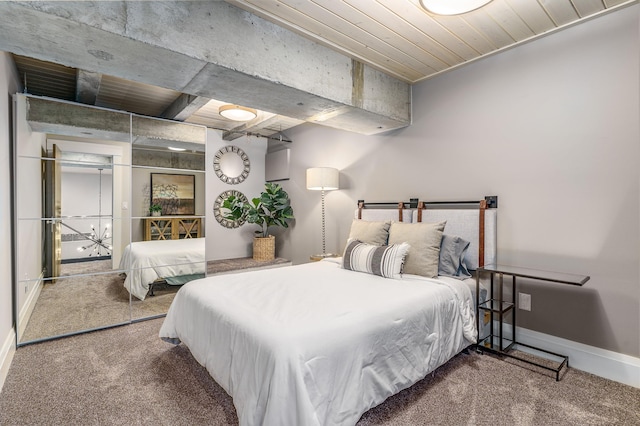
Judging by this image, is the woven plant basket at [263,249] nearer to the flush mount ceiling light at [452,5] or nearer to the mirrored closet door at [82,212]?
the mirrored closet door at [82,212]

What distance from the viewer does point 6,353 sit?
7.89 ft

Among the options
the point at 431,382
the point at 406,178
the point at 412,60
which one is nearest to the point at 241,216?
the point at 406,178

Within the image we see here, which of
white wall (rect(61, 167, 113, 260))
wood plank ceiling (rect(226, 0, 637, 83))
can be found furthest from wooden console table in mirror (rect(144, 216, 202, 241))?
wood plank ceiling (rect(226, 0, 637, 83))

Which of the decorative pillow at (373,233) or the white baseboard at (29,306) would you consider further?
the decorative pillow at (373,233)

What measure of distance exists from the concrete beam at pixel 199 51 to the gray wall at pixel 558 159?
930 mm

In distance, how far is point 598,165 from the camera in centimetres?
224

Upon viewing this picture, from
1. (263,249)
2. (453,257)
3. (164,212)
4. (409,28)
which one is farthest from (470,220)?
(164,212)

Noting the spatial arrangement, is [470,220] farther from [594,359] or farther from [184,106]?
[184,106]

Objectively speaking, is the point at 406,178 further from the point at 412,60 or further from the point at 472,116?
the point at 412,60

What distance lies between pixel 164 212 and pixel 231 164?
1.86m

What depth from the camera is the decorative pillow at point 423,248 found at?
2.57 m

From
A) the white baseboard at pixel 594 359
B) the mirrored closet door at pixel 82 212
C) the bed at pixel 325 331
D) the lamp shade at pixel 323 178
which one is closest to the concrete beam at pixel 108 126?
the mirrored closet door at pixel 82 212

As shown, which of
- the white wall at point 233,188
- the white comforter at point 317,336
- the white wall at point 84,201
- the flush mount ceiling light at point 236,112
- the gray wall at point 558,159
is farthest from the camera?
the white wall at point 233,188

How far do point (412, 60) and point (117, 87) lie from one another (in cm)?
308
